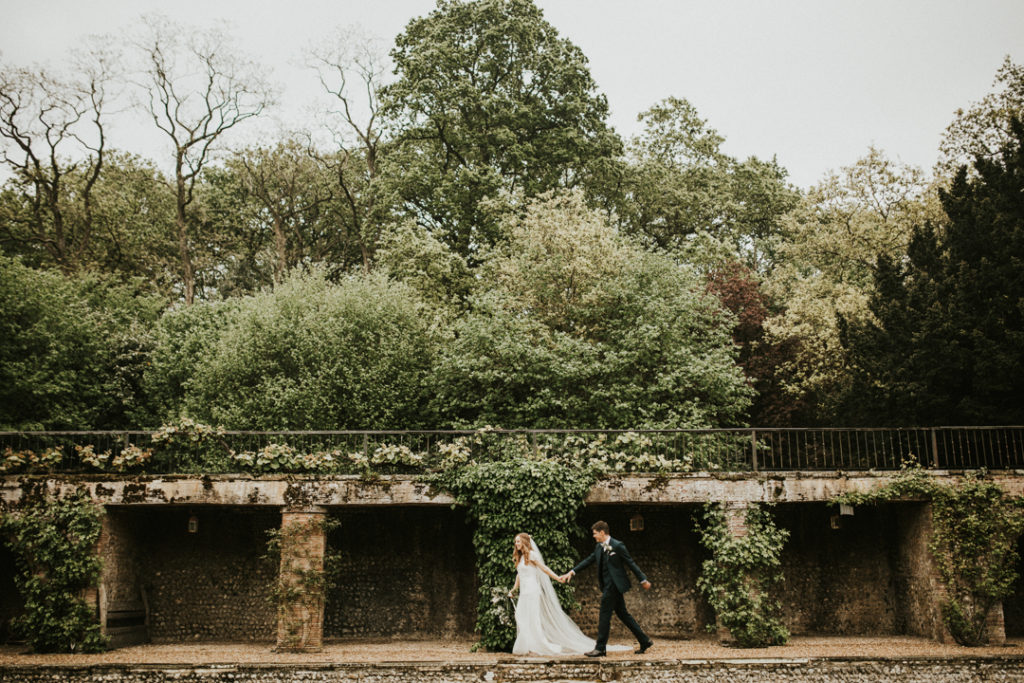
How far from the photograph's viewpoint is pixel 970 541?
15758 mm

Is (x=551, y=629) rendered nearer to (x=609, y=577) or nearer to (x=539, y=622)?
(x=539, y=622)

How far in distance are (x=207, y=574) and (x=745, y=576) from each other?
36.8 feet

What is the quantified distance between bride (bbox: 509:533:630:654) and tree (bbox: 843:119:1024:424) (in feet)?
34.1

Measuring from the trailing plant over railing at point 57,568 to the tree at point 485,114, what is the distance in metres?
16.5

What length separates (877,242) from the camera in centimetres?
2792

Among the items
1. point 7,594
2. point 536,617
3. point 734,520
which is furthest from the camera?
point 7,594

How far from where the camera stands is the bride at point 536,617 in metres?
14.0

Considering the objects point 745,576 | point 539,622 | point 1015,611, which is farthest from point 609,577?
point 1015,611

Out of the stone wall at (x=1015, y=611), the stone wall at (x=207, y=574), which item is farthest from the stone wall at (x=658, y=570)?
the stone wall at (x=207, y=574)

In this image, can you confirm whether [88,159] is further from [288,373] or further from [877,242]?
[877,242]

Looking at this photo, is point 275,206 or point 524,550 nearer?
point 524,550

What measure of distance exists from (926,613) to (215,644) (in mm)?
14262

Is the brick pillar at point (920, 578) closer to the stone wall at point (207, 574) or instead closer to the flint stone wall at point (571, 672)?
the flint stone wall at point (571, 672)

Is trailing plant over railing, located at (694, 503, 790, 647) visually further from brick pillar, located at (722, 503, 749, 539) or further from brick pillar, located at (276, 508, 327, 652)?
brick pillar, located at (276, 508, 327, 652)
